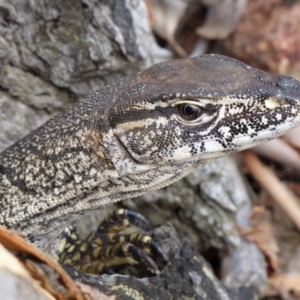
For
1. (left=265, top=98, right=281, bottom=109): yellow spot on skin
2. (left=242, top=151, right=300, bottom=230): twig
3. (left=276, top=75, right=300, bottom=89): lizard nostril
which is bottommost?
(left=265, top=98, right=281, bottom=109): yellow spot on skin

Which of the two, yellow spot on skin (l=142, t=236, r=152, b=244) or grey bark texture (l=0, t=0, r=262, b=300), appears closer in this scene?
yellow spot on skin (l=142, t=236, r=152, b=244)

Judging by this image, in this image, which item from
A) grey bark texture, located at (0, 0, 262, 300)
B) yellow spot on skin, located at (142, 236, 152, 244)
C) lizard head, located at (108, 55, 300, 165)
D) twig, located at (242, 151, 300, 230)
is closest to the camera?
lizard head, located at (108, 55, 300, 165)

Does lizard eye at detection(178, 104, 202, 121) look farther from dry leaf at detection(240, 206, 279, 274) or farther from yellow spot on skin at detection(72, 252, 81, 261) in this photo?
dry leaf at detection(240, 206, 279, 274)

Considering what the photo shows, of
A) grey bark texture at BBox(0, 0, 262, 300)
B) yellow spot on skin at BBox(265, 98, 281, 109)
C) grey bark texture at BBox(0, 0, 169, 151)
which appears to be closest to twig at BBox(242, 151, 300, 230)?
grey bark texture at BBox(0, 0, 262, 300)

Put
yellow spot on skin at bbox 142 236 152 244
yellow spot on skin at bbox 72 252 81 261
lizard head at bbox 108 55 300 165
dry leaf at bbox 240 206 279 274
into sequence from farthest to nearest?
dry leaf at bbox 240 206 279 274 < yellow spot on skin at bbox 72 252 81 261 < yellow spot on skin at bbox 142 236 152 244 < lizard head at bbox 108 55 300 165

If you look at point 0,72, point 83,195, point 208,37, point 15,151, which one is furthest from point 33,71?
point 208,37

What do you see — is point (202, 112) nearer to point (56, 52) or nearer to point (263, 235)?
point (56, 52)

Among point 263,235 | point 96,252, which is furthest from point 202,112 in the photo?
point 263,235

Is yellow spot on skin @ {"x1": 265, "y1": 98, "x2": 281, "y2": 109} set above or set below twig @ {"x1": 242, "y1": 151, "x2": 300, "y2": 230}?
below

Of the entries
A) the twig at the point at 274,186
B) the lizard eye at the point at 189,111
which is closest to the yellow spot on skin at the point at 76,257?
the lizard eye at the point at 189,111
